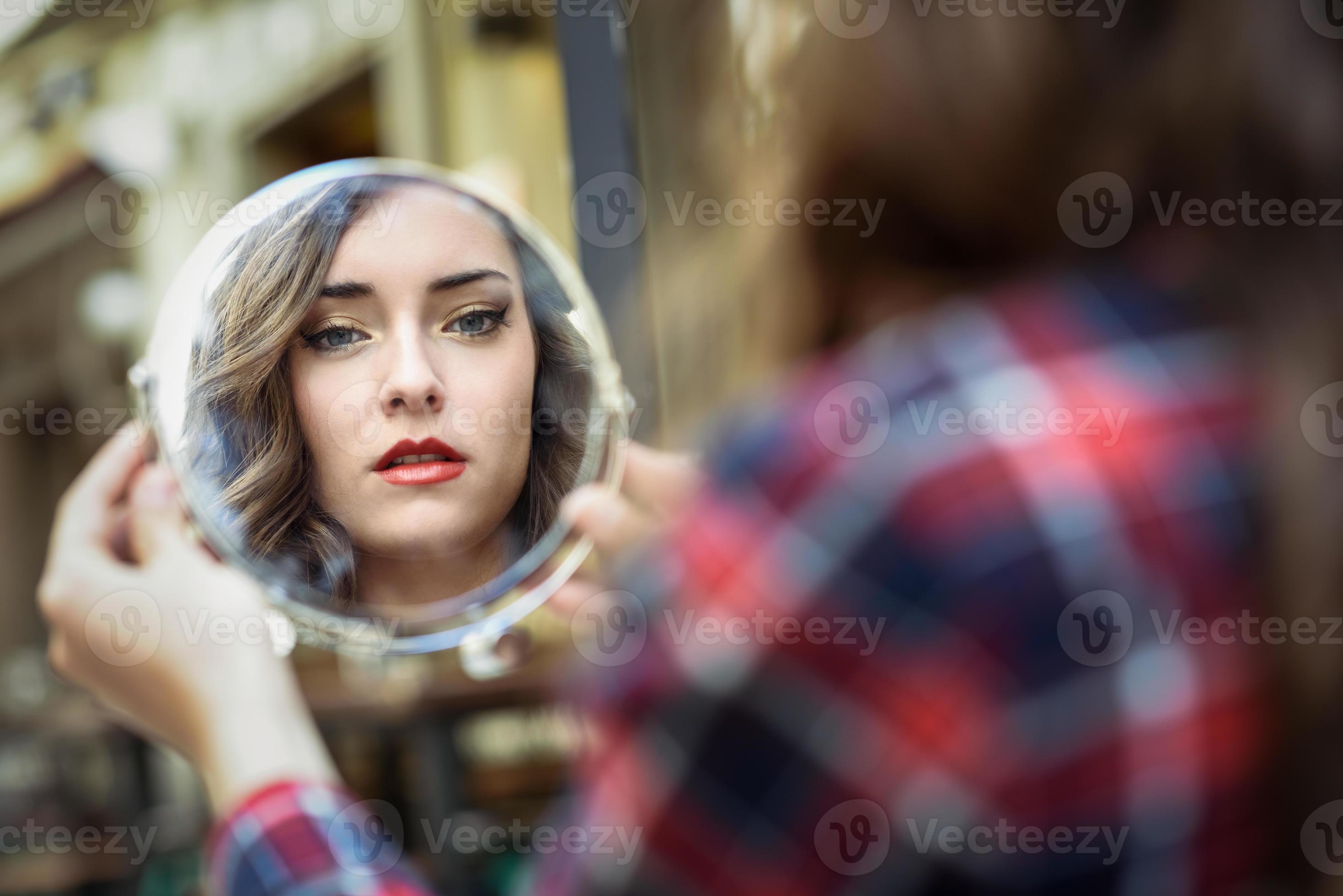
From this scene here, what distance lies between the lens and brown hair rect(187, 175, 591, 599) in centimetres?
39

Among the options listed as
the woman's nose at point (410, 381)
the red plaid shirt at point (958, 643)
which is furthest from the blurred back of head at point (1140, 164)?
the woman's nose at point (410, 381)

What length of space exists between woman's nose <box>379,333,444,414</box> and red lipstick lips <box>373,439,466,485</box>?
1 cm

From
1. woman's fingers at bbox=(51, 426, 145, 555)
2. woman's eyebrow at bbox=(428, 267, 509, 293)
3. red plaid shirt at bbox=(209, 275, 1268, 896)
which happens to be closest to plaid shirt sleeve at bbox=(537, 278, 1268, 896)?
red plaid shirt at bbox=(209, 275, 1268, 896)

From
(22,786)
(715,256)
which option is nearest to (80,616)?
(715,256)

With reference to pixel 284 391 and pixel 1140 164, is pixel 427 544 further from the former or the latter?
pixel 1140 164

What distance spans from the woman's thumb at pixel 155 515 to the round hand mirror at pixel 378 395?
22 millimetres

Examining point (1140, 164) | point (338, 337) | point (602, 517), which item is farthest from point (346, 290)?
point (1140, 164)

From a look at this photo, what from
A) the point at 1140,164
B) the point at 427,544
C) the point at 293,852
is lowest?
the point at 293,852

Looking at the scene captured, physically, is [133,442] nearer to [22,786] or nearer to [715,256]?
[715,256]

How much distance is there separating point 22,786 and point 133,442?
1.26 meters

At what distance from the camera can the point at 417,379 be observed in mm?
379

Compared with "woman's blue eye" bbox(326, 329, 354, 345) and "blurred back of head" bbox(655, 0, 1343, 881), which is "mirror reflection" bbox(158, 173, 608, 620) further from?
"blurred back of head" bbox(655, 0, 1343, 881)

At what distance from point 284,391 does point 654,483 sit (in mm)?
172

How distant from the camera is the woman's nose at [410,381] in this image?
1.24 feet
